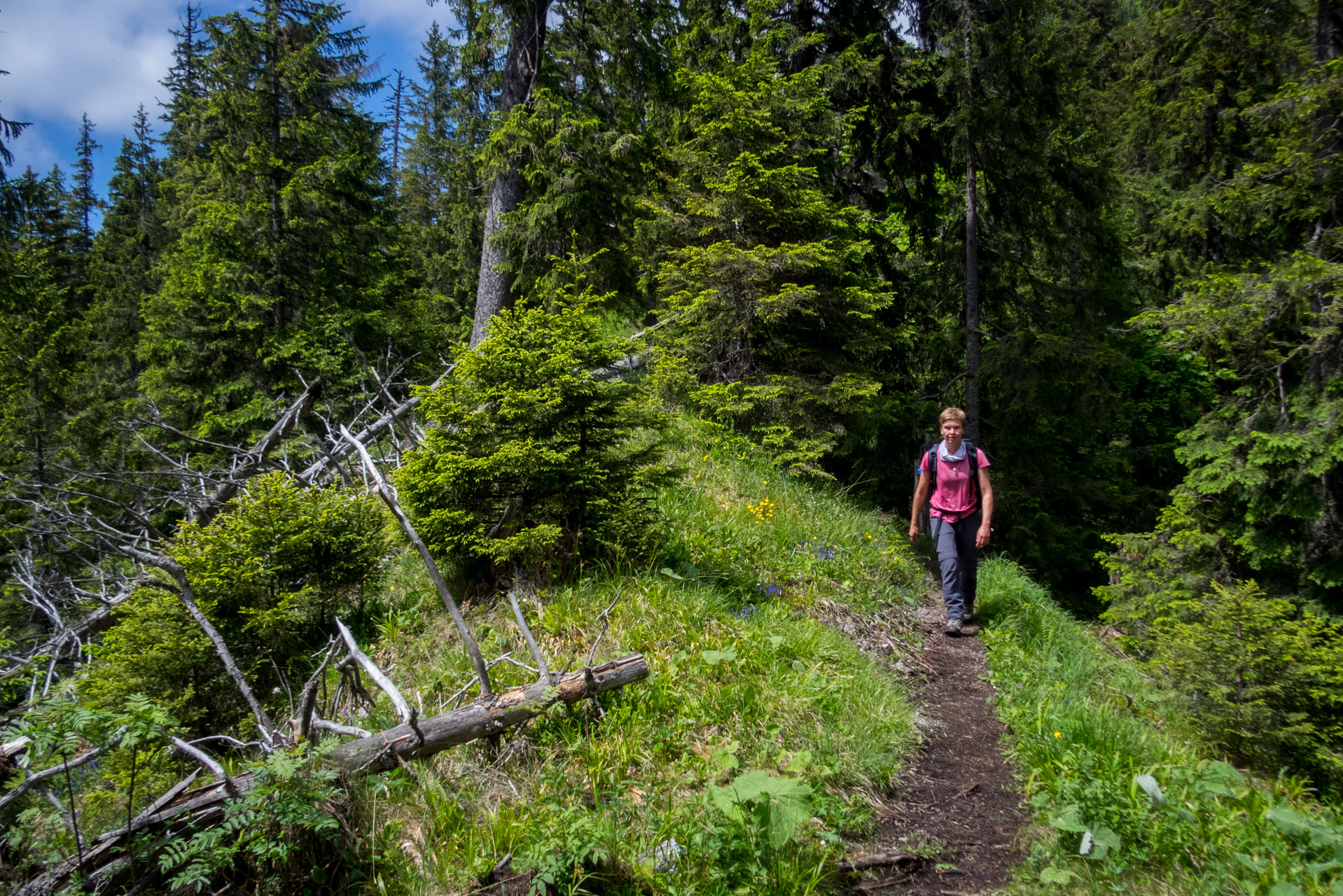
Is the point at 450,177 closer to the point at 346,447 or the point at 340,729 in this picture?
the point at 346,447

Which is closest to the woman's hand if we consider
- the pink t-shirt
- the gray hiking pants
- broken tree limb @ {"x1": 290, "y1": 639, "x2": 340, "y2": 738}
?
the gray hiking pants

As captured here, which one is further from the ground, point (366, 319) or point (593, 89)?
point (593, 89)

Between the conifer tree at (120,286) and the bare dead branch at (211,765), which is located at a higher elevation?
the conifer tree at (120,286)

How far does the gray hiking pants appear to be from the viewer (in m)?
5.89

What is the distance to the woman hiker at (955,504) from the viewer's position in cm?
587

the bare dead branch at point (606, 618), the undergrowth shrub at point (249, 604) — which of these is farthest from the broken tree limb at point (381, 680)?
the bare dead branch at point (606, 618)

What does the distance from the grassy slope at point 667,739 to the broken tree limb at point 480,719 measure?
4.3 inches

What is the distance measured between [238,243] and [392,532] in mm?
11249

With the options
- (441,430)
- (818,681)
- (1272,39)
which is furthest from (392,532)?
(1272,39)

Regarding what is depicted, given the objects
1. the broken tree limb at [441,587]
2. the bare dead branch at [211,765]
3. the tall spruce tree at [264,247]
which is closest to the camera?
the bare dead branch at [211,765]

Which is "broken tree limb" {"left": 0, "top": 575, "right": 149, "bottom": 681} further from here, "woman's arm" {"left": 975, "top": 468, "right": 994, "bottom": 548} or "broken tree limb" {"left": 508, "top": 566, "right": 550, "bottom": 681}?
"woman's arm" {"left": 975, "top": 468, "right": 994, "bottom": 548}

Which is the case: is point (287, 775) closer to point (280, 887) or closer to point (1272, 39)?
point (280, 887)

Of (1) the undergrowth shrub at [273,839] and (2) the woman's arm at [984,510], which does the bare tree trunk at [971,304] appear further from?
(1) the undergrowth shrub at [273,839]

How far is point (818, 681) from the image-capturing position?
421 centimetres
